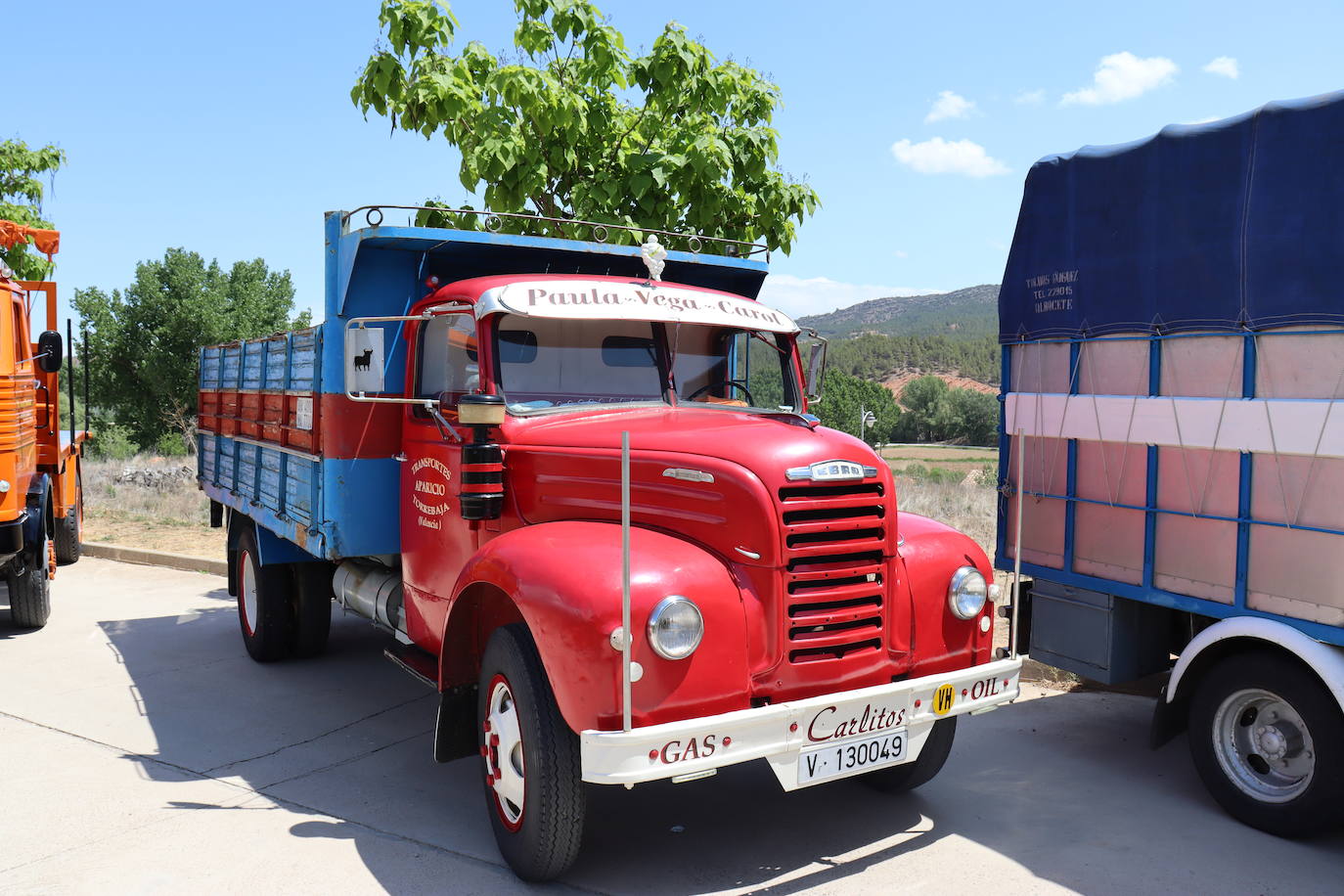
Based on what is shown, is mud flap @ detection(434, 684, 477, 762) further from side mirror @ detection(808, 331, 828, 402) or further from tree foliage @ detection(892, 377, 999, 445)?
tree foliage @ detection(892, 377, 999, 445)

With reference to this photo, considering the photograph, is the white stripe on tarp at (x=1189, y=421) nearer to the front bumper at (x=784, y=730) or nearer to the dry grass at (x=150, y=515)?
the front bumper at (x=784, y=730)

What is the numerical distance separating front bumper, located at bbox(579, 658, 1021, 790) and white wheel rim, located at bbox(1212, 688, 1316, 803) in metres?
1.22

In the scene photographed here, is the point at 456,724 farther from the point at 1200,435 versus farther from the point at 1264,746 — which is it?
the point at 1200,435

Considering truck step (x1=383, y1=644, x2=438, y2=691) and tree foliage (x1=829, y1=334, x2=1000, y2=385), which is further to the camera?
tree foliage (x1=829, y1=334, x2=1000, y2=385)

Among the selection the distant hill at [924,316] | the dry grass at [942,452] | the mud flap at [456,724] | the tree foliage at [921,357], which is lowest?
the dry grass at [942,452]

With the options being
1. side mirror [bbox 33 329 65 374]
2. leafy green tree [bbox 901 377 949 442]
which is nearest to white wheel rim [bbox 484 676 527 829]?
side mirror [bbox 33 329 65 374]

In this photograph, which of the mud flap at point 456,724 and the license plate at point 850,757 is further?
the mud flap at point 456,724

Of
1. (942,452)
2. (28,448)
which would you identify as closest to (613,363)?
(28,448)

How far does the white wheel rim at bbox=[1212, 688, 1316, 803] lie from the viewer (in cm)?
438

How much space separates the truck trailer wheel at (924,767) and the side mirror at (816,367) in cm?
189

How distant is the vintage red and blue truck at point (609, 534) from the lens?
362 cm

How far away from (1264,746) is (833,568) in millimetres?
2198

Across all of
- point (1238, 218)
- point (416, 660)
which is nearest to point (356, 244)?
point (416, 660)

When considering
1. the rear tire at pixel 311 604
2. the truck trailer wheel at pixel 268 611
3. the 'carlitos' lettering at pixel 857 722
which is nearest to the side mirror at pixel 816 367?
the 'carlitos' lettering at pixel 857 722
